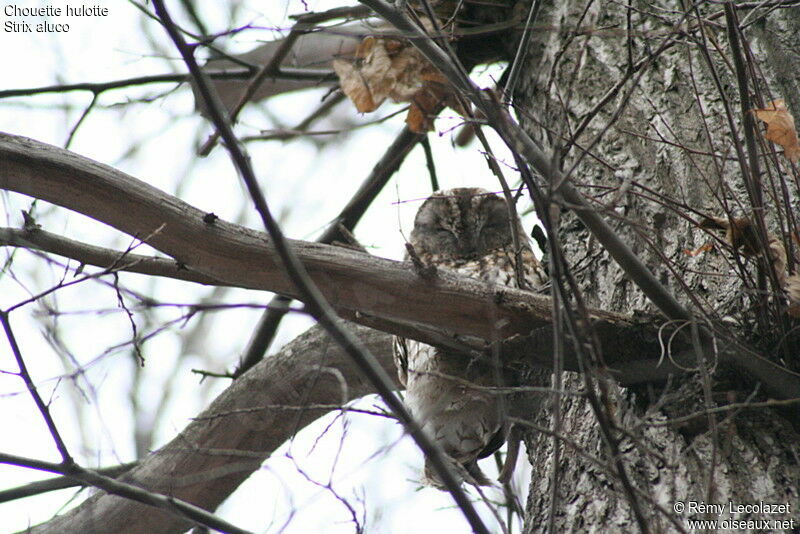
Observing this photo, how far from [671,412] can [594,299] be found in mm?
591

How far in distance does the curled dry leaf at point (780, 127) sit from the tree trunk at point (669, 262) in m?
0.06

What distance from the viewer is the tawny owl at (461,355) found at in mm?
3307

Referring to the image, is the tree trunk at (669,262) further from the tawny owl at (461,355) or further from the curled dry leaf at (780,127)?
the tawny owl at (461,355)

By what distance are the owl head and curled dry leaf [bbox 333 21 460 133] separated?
899mm

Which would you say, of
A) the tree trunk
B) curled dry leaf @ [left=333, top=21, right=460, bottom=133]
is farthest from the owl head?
curled dry leaf @ [left=333, top=21, right=460, bottom=133]

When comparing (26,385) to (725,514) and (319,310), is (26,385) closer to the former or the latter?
(319,310)

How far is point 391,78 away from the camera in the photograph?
11.0ft

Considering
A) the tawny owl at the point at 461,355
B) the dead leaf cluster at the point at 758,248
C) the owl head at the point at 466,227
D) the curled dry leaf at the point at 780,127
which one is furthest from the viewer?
the owl head at the point at 466,227

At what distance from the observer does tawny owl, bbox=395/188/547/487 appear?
3307 millimetres

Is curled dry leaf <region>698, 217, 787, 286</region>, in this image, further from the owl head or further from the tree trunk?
the owl head

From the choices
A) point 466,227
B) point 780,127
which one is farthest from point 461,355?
point 780,127

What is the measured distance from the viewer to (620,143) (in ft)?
10.4

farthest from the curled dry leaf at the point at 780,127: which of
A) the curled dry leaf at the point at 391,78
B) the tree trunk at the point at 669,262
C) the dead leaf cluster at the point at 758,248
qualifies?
the curled dry leaf at the point at 391,78

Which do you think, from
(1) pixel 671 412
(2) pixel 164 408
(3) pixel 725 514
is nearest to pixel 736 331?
(1) pixel 671 412
